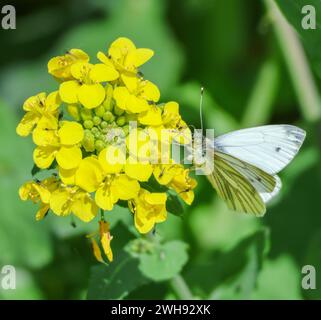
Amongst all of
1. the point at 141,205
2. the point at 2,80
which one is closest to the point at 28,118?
the point at 141,205

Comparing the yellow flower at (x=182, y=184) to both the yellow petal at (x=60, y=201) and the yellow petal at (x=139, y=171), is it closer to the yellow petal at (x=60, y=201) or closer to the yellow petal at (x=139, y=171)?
the yellow petal at (x=139, y=171)

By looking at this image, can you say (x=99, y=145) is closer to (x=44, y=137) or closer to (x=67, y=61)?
(x=44, y=137)

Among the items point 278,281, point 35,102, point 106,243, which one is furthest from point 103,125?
point 278,281

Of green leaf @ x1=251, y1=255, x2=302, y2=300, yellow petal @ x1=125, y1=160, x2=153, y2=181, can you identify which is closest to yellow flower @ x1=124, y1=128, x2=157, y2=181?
yellow petal @ x1=125, y1=160, x2=153, y2=181

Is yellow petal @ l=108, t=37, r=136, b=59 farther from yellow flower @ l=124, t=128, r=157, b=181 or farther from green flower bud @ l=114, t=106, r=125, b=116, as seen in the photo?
yellow flower @ l=124, t=128, r=157, b=181

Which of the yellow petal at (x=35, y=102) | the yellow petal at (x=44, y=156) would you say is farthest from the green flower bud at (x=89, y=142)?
the yellow petal at (x=35, y=102)
